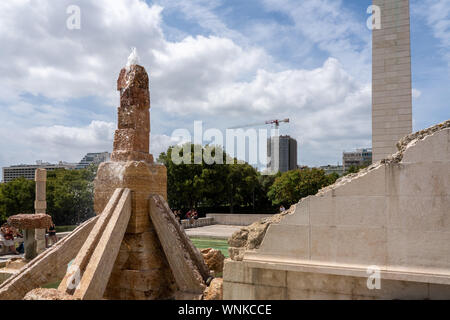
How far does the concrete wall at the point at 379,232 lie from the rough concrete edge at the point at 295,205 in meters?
0.04

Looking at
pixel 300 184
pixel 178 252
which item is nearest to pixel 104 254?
pixel 178 252

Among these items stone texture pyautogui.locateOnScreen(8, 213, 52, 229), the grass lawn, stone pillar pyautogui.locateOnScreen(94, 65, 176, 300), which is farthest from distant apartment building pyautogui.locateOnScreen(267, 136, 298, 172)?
stone pillar pyautogui.locateOnScreen(94, 65, 176, 300)

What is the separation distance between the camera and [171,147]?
122ft

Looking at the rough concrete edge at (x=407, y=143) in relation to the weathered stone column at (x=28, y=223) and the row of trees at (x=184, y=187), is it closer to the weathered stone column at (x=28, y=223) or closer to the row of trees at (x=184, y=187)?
the weathered stone column at (x=28, y=223)

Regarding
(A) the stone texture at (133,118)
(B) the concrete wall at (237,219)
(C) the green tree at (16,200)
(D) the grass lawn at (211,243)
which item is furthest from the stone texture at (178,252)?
(C) the green tree at (16,200)

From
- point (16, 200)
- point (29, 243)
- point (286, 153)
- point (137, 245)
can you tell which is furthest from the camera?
point (286, 153)

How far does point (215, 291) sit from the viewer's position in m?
6.00

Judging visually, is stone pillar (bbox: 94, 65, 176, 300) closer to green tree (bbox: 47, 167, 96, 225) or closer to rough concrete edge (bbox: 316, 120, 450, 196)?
rough concrete edge (bbox: 316, 120, 450, 196)

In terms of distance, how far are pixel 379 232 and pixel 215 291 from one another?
10.2 feet

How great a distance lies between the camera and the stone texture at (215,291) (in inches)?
233

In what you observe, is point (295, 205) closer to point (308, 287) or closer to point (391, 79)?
point (308, 287)
